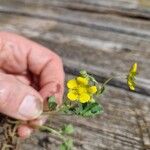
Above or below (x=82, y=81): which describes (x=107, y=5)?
below

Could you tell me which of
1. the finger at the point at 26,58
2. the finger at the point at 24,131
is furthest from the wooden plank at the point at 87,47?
the finger at the point at 24,131

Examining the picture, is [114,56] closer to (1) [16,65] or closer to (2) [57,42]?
(2) [57,42]

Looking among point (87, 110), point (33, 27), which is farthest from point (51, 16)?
point (87, 110)

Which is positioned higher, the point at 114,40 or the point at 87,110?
the point at 87,110

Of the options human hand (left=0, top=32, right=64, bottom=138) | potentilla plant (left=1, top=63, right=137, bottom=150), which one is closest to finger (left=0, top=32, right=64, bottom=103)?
human hand (left=0, top=32, right=64, bottom=138)

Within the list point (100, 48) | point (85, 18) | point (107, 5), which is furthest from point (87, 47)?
point (107, 5)

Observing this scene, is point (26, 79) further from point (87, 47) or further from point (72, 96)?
point (72, 96)

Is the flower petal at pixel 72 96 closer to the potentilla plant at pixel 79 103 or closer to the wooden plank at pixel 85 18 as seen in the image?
the potentilla plant at pixel 79 103
